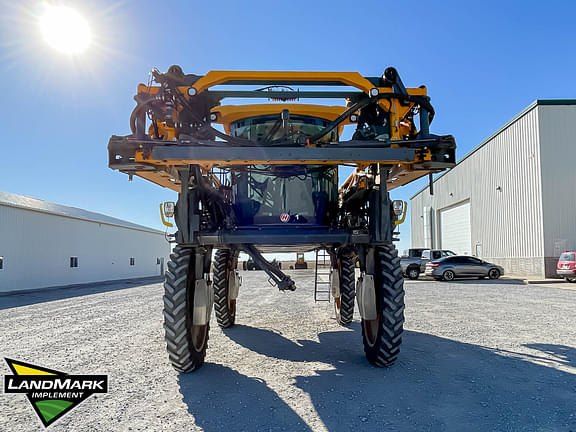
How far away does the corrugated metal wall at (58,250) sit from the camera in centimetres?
2027

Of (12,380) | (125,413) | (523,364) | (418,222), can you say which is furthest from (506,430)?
(418,222)

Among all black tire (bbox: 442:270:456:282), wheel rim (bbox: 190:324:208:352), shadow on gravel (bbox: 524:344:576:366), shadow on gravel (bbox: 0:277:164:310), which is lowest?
shadow on gravel (bbox: 0:277:164:310)

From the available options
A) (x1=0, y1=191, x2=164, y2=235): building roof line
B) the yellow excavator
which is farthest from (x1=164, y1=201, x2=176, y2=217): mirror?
(x1=0, y1=191, x2=164, y2=235): building roof line

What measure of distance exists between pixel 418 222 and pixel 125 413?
4471 cm

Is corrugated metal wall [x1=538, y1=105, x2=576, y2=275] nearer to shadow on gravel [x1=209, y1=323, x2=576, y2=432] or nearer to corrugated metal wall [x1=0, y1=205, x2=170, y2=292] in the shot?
shadow on gravel [x1=209, y1=323, x2=576, y2=432]

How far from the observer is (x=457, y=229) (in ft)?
109

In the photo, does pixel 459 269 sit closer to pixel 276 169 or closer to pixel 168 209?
pixel 276 169

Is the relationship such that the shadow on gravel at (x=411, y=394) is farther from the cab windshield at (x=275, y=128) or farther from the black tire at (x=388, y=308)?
the cab windshield at (x=275, y=128)

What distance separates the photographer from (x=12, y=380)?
4.84 meters

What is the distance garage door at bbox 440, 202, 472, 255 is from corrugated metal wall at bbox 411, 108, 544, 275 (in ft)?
3.52

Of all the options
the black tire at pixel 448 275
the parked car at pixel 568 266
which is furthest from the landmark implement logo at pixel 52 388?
the parked car at pixel 568 266

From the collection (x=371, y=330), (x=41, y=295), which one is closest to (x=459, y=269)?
(x=371, y=330)

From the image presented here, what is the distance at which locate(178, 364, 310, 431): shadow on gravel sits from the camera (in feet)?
11.6

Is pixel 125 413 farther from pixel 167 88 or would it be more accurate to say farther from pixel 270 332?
pixel 270 332
